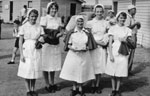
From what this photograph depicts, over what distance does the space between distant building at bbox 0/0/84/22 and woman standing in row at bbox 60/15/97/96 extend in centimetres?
2287

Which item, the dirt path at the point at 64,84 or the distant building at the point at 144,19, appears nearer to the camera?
the dirt path at the point at 64,84

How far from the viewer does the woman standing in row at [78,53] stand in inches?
243

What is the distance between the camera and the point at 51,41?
6.53 metres

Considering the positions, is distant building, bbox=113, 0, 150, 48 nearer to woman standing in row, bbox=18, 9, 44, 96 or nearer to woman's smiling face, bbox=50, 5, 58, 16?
woman's smiling face, bbox=50, 5, 58, 16

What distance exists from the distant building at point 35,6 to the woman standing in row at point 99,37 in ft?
73.7

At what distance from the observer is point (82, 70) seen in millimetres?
6227

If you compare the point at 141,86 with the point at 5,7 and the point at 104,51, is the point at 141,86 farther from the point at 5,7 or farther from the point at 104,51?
the point at 5,7

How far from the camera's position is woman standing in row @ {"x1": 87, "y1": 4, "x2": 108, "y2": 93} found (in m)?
6.64

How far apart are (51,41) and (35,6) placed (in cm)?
2609

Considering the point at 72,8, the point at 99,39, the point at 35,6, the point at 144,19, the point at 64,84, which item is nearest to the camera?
the point at 99,39

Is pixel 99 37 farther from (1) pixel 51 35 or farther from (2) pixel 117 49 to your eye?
(1) pixel 51 35

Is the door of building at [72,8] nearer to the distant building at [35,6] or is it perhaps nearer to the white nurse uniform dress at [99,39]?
the distant building at [35,6]

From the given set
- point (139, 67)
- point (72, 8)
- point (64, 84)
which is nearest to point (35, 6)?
point (72, 8)

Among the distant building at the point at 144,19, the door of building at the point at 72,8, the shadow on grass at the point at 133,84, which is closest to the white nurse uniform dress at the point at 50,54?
the shadow on grass at the point at 133,84
